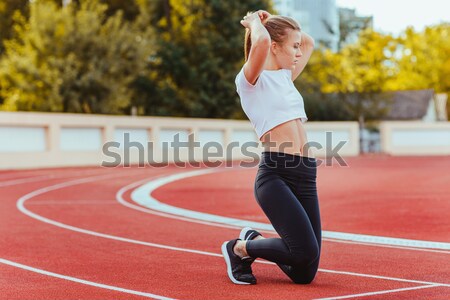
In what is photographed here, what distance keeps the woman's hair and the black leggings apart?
0.81 m

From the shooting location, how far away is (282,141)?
5898mm

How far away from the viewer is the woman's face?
5.91 meters

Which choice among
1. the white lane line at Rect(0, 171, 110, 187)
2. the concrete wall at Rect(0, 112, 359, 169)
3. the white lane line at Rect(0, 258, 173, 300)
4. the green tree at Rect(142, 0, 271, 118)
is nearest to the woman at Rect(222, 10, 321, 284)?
the white lane line at Rect(0, 258, 173, 300)

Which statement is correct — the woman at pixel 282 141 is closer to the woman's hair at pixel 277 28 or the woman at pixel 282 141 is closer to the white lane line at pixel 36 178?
the woman's hair at pixel 277 28

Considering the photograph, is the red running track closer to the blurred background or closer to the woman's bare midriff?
the woman's bare midriff

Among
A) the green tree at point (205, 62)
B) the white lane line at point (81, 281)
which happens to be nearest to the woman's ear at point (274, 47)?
the white lane line at point (81, 281)

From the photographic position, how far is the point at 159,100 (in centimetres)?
4419

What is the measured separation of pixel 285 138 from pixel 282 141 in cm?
3

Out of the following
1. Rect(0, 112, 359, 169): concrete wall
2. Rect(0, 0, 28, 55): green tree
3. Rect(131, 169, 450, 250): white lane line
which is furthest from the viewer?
Rect(0, 0, 28, 55): green tree

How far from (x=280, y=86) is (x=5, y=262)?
335 cm

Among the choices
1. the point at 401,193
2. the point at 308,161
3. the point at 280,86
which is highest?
the point at 280,86

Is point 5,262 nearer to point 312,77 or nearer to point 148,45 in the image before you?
point 148,45

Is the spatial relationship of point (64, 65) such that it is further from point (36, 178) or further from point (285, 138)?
point (285, 138)

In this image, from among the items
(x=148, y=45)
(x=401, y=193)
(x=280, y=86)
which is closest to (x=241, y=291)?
(x=280, y=86)
